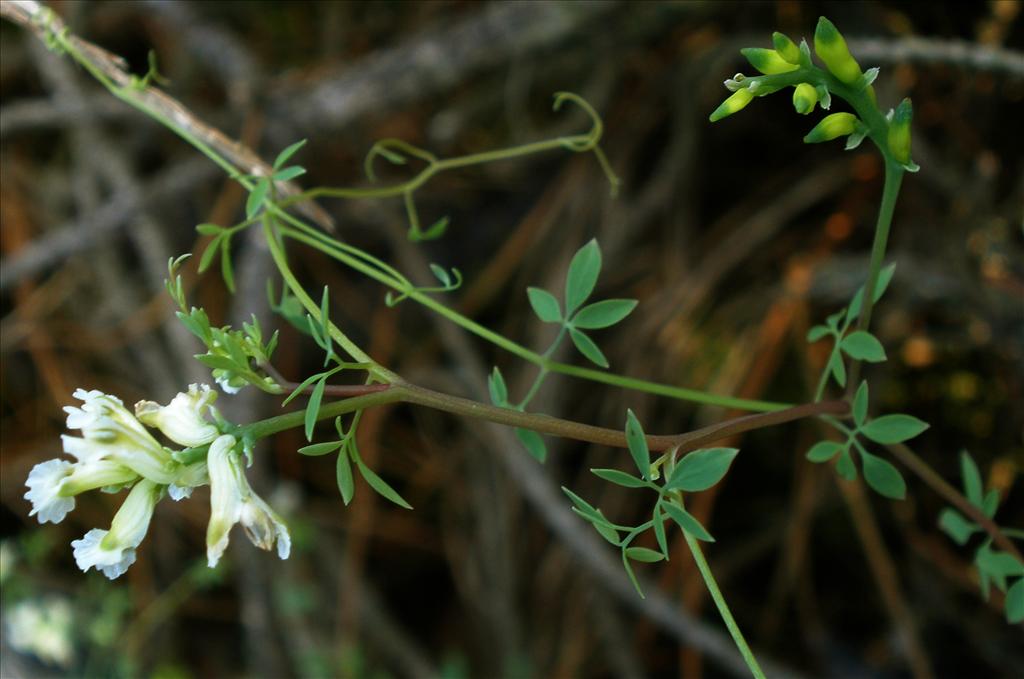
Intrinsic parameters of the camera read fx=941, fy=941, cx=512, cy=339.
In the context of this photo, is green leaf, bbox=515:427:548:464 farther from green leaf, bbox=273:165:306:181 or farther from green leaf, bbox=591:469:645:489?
green leaf, bbox=273:165:306:181

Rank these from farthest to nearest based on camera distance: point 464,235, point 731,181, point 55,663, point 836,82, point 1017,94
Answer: point 464,235
point 731,181
point 55,663
point 1017,94
point 836,82

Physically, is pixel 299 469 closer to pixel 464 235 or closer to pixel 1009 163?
pixel 464 235

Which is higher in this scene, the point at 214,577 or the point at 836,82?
the point at 836,82

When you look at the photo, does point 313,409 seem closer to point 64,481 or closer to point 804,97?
point 64,481

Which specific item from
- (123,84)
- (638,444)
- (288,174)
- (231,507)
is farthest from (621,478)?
(123,84)

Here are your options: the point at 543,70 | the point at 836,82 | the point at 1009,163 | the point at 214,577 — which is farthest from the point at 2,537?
the point at 1009,163

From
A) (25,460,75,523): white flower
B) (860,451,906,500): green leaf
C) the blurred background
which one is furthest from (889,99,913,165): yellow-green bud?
the blurred background
